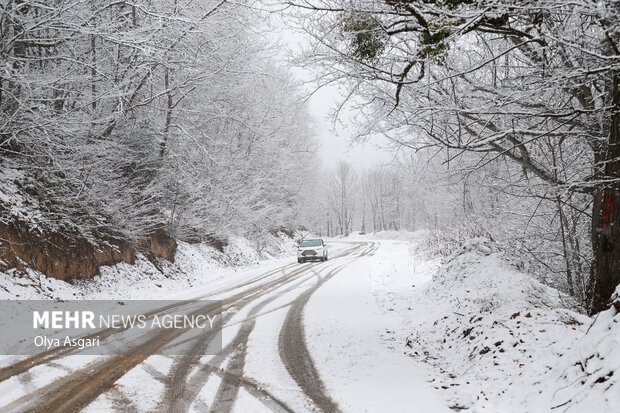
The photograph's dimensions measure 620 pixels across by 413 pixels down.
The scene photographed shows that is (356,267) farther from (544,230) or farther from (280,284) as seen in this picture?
(544,230)

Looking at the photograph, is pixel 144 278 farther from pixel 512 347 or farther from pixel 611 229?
pixel 611 229

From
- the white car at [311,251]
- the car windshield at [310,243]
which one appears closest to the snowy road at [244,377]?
the white car at [311,251]

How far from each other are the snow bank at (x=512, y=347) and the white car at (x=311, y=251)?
13.5 m

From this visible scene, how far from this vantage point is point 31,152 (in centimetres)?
980

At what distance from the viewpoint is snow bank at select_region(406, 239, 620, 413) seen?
11.6 ft

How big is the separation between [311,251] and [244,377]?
17.4 m

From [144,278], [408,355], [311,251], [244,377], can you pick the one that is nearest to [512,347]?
[408,355]

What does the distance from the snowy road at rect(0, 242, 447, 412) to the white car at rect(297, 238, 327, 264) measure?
1415cm

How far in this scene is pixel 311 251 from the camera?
2228cm

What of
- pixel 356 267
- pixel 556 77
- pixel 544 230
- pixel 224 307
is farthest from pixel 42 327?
pixel 356 267

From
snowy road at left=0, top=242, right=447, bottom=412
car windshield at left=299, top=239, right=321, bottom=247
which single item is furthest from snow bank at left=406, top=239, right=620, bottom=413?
car windshield at left=299, top=239, right=321, bottom=247

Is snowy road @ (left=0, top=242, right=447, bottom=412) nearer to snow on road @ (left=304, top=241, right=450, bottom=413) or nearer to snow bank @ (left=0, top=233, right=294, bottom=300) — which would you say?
snow on road @ (left=304, top=241, right=450, bottom=413)

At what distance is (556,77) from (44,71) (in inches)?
454

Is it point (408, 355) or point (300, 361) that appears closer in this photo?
point (300, 361)
